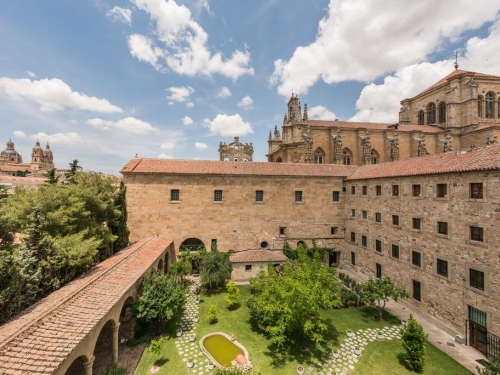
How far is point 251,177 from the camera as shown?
2603 centimetres

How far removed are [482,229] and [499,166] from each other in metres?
3.83

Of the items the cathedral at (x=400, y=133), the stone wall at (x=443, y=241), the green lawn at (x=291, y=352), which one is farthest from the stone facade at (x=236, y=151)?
the green lawn at (x=291, y=352)

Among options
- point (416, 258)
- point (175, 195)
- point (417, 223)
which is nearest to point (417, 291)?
point (416, 258)

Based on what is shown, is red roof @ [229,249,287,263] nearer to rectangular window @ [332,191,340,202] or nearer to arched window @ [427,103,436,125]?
rectangular window @ [332,191,340,202]

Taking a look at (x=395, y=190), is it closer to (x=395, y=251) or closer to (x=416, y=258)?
(x=395, y=251)

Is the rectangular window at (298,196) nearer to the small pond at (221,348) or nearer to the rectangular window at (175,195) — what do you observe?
the rectangular window at (175,195)

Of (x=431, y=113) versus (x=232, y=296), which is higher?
(x=431, y=113)

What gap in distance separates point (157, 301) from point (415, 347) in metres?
14.3

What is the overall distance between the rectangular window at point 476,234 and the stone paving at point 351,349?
7.73m

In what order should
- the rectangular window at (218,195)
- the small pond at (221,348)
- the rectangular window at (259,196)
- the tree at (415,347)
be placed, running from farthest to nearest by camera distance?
the rectangular window at (259,196)
the rectangular window at (218,195)
the small pond at (221,348)
the tree at (415,347)

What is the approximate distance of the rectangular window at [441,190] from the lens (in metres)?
15.9

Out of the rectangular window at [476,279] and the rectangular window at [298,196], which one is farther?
the rectangular window at [298,196]

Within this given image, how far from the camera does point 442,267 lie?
52.1 ft

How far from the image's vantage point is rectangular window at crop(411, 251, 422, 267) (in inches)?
693
